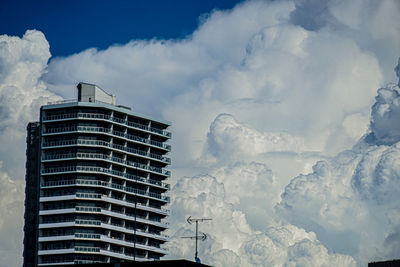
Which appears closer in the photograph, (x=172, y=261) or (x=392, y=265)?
(x=172, y=261)

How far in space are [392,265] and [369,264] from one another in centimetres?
967

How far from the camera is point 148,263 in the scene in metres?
144

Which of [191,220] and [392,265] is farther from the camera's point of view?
[191,220]

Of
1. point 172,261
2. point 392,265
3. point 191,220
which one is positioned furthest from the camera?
point 191,220

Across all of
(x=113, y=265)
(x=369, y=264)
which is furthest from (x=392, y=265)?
(x=113, y=265)

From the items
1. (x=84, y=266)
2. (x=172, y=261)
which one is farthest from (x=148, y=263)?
(x=84, y=266)

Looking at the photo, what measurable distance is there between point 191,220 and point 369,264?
37.1 m

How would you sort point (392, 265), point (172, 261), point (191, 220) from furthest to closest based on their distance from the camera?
point (191, 220)
point (392, 265)
point (172, 261)

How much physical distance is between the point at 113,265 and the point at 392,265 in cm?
5666

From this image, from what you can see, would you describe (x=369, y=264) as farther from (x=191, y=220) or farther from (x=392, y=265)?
(x=191, y=220)

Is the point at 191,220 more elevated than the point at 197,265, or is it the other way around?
the point at 191,220

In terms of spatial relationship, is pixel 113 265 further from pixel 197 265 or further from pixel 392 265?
pixel 392 265

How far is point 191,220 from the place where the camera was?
642 feet

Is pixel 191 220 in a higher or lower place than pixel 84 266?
higher
